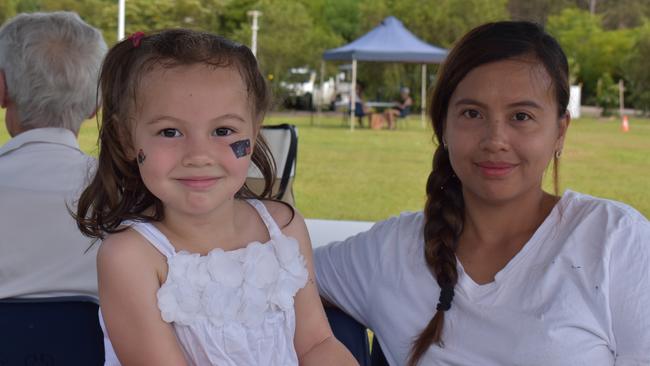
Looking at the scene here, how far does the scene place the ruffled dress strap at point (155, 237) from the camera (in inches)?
58.7

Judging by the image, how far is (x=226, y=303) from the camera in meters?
1.50

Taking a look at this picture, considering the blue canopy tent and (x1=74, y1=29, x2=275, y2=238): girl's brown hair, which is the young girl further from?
the blue canopy tent

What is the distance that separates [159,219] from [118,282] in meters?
0.18

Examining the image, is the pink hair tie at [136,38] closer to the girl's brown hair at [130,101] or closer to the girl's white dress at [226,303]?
the girl's brown hair at [130,101]

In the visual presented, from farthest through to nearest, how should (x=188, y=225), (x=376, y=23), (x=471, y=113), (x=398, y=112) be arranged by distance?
1. (x=376, y=23)
2. (x=398, y=112)
3. (x=471, y=113)
4. (x=188, y=225)

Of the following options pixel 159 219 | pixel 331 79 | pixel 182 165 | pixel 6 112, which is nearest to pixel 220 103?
pixel 182 165

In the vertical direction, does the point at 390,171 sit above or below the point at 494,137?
below

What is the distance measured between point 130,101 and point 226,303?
41 centimetres

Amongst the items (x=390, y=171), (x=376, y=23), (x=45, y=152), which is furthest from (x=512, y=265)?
(x=376, y=23)

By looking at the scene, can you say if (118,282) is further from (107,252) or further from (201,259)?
(201,259)

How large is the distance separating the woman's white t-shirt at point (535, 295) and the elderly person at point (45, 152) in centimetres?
63

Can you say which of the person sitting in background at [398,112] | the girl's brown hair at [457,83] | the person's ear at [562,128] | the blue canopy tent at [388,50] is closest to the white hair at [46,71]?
the girl's brown hair at [457,83]

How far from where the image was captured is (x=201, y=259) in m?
1.51

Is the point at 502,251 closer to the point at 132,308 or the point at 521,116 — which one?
the point at 521,116
